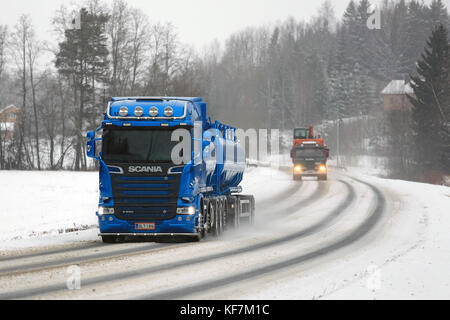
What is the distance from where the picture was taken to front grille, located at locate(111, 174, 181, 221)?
15641mm

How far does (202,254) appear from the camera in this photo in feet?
47.7

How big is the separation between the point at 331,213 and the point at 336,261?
12.8m

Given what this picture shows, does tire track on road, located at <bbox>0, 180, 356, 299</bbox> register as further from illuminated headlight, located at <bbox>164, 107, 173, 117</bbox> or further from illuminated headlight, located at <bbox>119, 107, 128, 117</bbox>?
illuminated headlight, located at <bbox>119, 107, 128, 117</bbox>

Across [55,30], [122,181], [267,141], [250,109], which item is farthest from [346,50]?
[122,181]

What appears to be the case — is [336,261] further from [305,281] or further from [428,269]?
[305,281]

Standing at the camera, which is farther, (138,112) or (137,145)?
(138,112)

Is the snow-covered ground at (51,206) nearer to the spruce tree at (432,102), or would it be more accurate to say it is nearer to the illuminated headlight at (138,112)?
the illuminated headlight at (138,112)

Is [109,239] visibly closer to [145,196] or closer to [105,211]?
[105,211]

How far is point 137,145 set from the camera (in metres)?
15.8

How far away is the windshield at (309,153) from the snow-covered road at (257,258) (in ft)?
59.2

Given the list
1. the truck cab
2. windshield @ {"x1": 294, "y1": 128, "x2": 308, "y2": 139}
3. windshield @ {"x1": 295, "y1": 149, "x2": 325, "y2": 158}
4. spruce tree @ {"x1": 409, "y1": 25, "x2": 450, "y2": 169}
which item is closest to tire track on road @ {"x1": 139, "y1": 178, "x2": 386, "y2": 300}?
the truck cab

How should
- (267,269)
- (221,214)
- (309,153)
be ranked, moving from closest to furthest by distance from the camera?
(267,269) < (221,214) < (309,153)

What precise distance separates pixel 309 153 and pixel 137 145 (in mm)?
32443

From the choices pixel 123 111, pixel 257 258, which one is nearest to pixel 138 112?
pixel 123 111
